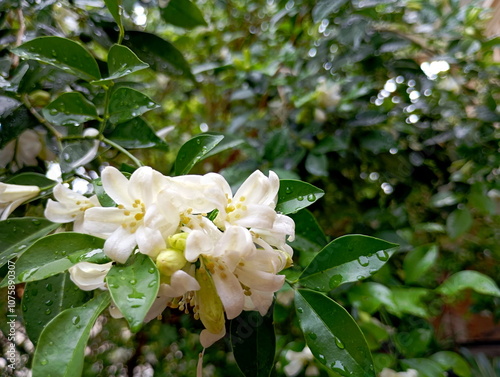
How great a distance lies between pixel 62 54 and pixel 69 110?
73 mm

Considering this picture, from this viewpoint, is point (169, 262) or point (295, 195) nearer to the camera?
point (169, 262)

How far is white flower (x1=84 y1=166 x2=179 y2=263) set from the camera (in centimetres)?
34

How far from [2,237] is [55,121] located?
0.16m

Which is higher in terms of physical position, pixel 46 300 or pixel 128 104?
pixel 128 104

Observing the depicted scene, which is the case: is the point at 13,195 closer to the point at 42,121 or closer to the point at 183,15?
the point at 42,121

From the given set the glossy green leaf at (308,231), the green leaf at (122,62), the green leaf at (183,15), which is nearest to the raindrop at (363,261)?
the glossy green leaf at (308,231)

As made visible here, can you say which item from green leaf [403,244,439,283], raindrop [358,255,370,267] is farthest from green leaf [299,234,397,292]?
green leaf [403,244,439,283]

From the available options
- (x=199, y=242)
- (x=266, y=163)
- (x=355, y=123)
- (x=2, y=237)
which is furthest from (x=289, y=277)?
(x=355, y=123)

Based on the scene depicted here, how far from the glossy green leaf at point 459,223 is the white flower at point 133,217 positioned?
91 centimetres

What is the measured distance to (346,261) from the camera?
0.43m

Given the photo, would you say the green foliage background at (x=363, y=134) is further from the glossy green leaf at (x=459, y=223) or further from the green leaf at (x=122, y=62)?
the green leaf at (x=122, y=62)

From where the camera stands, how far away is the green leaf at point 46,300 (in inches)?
16.1

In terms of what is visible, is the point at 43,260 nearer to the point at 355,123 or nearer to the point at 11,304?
the point at 11,304

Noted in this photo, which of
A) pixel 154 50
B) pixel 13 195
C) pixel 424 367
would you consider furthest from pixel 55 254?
pixel 424 367
